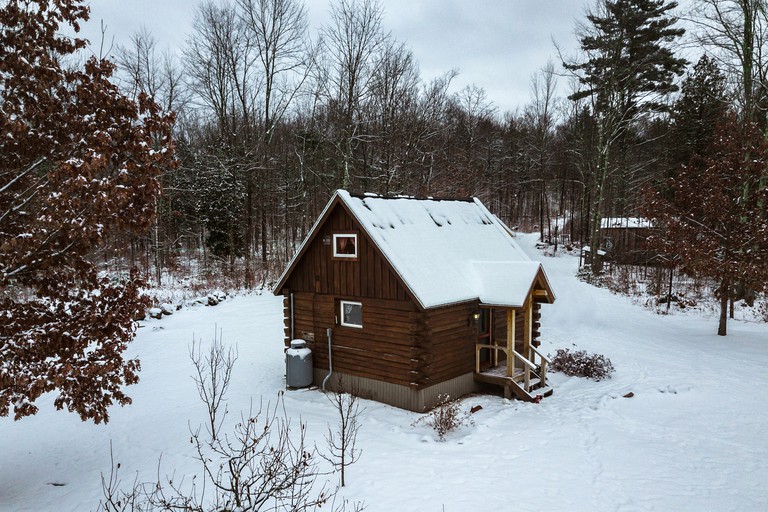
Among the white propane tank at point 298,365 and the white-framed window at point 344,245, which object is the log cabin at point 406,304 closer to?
the white-framed window at point 344,245

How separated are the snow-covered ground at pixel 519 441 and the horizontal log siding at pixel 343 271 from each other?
3.33 metres

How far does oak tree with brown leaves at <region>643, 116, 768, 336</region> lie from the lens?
17.4 metres

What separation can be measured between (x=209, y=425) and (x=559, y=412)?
9.53m

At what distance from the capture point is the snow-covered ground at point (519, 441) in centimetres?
873

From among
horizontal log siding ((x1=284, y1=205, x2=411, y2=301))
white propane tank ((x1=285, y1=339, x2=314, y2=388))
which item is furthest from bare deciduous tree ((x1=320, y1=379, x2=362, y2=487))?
horizontal log siding ((x1=284, y1=205, x2=411, y2=301))

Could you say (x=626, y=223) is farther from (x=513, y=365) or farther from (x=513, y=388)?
(x=513, y=388)

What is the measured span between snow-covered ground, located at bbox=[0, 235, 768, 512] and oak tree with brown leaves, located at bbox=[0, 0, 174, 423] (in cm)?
272

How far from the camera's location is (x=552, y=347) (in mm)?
19109

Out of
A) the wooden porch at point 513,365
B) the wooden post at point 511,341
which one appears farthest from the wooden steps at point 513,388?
the wooden post at point 511,341

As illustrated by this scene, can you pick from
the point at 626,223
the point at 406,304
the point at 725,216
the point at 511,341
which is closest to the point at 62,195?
the point at 406,304

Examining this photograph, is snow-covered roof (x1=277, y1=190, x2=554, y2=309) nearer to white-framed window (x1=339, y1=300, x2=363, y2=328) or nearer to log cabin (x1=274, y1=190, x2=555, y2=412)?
log cabin (x1=274, y1=190, x2=555, y2=412)

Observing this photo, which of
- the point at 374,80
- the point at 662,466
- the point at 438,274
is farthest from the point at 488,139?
the point at 662,466

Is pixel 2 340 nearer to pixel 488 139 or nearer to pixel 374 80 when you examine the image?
pixel 374 80

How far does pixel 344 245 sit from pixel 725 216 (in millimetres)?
15173
